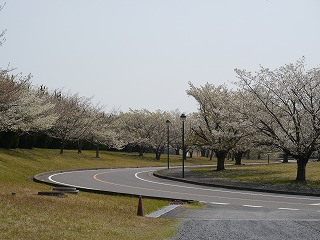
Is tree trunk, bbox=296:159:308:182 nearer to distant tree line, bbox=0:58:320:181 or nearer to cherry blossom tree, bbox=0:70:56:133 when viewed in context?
distant tree line, bbox=0:58:320:181

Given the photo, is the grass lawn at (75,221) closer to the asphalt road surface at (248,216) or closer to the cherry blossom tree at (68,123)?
the asphalt road surface at (248,216)

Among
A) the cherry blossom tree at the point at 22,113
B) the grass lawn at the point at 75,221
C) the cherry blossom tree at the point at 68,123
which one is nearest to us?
the grass lawn at the point at 75,221

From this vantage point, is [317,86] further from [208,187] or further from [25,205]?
[25,205]

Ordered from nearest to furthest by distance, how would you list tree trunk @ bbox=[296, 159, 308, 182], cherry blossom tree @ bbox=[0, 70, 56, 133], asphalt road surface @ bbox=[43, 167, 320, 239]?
asphalt road surface @ bbox=[43, 167, 320, 239] → tree trunk @ bbox=[296, 159, 308, 182] → cherry blossom tree @ bbox=[0, 70, 56, 133]

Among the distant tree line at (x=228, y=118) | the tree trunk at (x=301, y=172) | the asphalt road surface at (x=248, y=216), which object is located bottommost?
the asphalt road surface at (x=248, y=216)

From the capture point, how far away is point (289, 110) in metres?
28.8

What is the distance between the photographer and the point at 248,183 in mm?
27688

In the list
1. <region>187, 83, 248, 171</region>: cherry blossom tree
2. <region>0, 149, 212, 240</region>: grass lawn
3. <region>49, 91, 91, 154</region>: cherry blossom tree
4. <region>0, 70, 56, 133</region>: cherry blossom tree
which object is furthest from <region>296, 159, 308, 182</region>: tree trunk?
<region>49, 91, 91, 154</region>: cherry blossom tree

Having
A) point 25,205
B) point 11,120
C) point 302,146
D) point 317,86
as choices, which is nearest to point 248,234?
point 25,205

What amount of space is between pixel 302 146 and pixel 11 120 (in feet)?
69.6

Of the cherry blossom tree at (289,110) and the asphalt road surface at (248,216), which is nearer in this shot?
the asphalt road surface at (248,216)

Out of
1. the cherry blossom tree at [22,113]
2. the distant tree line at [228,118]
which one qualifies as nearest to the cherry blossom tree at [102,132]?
the distant tree line at [228,118]

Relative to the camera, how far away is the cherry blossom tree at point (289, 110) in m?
27.7

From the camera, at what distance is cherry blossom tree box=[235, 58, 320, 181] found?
27.7m
